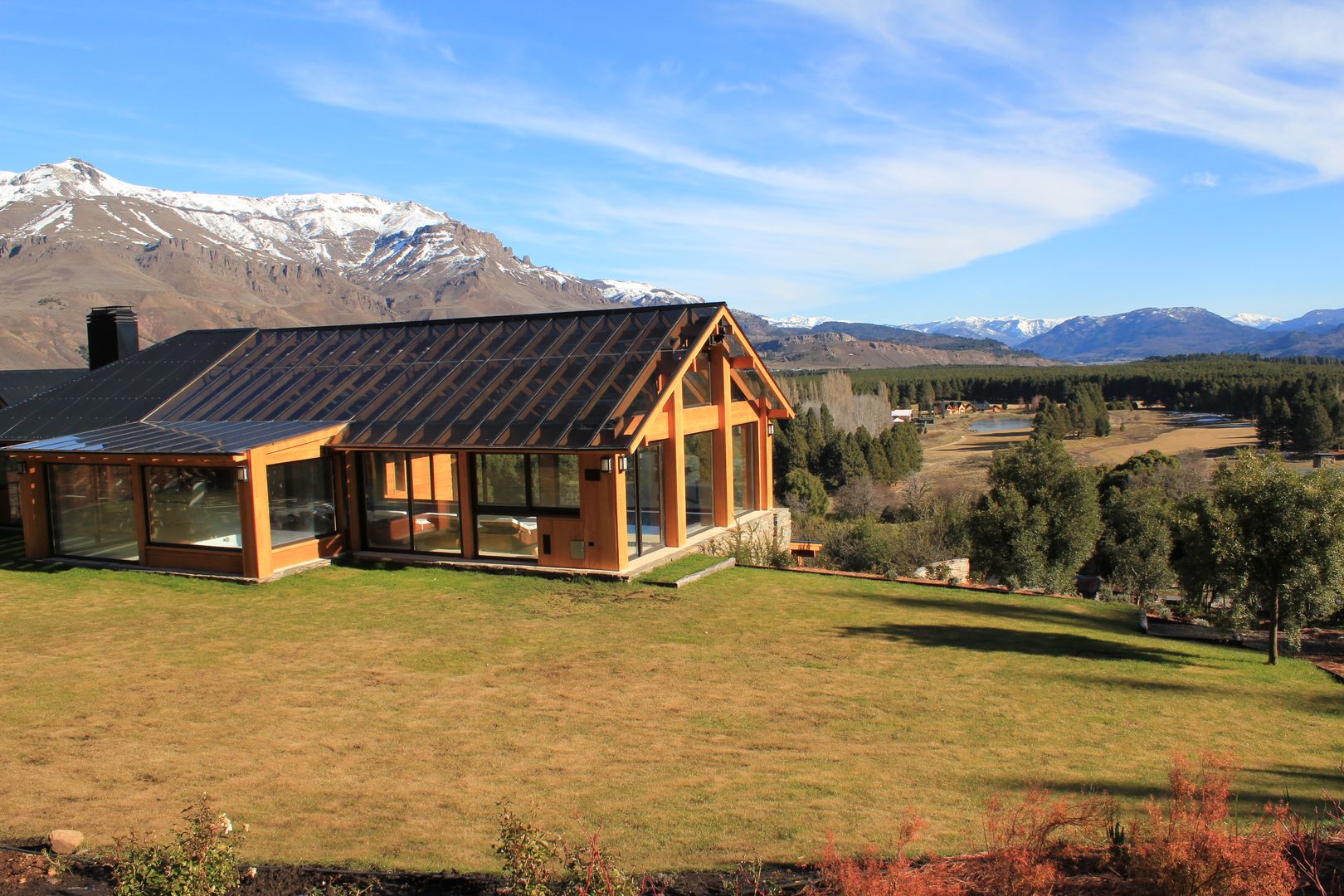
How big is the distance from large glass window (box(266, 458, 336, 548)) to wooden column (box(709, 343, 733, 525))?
791cm

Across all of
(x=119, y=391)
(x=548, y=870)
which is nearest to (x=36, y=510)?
(x=119, y=391)

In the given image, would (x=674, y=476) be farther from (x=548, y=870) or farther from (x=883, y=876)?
(x=883, y=876)

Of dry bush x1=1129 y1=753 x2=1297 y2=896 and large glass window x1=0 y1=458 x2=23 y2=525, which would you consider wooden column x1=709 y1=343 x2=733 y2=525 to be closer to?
dry bush x1=1129 y1=753 x2=1297 y2=896

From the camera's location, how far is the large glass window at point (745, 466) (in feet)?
68.1

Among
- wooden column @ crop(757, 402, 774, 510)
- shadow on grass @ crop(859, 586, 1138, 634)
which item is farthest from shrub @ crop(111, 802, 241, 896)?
wooden column @ crop(757, 402, 774, 510)

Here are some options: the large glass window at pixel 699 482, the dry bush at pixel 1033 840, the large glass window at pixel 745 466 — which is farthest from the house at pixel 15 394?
the dry bush at pixel 1033 840

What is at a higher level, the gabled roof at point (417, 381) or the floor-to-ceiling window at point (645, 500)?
the gabled roof at point (417, 381)

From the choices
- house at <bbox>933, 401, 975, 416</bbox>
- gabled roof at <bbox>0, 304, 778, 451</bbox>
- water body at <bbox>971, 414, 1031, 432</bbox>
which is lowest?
water body at <bbox>971, 414, 1031, 432</bbox>

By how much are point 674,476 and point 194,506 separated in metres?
8.84

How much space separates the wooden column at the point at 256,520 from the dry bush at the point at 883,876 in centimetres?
1262

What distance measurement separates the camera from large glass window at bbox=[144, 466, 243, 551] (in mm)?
15656

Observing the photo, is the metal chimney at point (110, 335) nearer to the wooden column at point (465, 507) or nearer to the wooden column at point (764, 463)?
the wooden column at point (465, 507)

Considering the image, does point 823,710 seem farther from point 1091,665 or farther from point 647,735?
point 1091,665

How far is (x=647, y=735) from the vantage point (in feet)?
28.3
